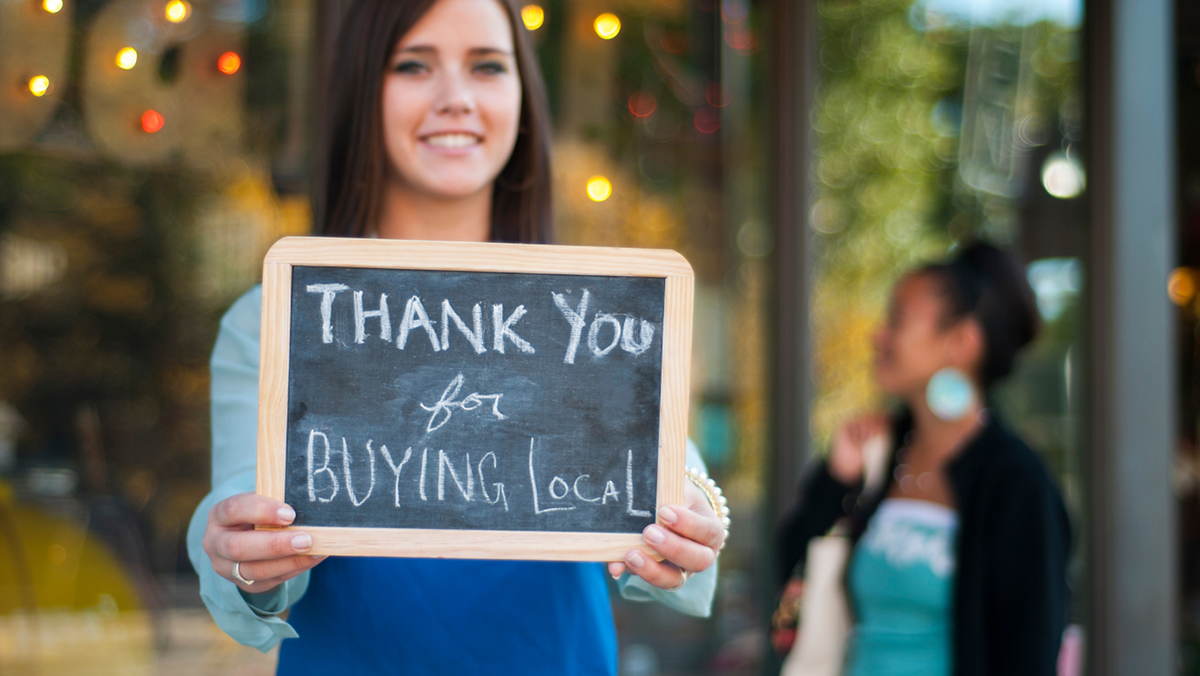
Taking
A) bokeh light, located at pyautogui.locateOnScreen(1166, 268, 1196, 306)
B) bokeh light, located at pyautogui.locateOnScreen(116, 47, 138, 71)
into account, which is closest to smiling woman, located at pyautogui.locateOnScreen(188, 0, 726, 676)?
bokeh light, located at pyautogui.locateOnScreen(116, 47, 138, 71)

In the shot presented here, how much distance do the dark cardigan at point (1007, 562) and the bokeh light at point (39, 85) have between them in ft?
8.24

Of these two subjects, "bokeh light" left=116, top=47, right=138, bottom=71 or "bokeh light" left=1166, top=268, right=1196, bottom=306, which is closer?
"bokeh light" left=116, top=47, right=138, bottom=71

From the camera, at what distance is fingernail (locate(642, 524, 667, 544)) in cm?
104

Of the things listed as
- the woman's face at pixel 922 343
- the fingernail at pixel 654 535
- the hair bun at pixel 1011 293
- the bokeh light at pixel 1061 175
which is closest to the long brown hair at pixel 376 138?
the fingernail at pixel 654 535

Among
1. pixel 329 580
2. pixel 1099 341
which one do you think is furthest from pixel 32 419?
pixel 1099 341

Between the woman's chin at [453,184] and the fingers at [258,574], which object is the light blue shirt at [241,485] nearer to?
the fingers at [258,574]

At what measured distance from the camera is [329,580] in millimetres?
1183

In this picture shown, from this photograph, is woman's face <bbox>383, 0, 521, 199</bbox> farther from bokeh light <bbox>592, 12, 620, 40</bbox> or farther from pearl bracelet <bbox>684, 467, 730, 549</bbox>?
bokeh light <bbox>592, 12, 620, 40</bbox>

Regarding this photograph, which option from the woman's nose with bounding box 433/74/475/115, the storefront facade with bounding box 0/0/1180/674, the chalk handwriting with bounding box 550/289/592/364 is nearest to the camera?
the chalk handwriting with bounding box 550/289/592/364

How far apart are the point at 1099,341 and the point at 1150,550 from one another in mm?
607

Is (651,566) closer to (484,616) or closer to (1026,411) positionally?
(484,616)

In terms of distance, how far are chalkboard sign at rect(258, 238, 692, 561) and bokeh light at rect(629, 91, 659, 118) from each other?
2463mm

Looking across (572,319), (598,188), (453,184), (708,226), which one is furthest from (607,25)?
(572,319)

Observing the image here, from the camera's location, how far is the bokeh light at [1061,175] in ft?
10.5
